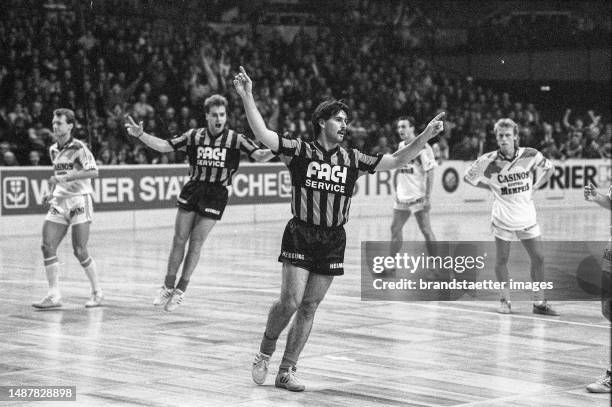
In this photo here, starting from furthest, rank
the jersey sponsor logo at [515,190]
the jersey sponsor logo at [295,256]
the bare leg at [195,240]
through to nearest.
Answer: the jersey sponsor logo at [515,190]
the bare leg at [195,240]
the jersey sponsor logo at [295,256]

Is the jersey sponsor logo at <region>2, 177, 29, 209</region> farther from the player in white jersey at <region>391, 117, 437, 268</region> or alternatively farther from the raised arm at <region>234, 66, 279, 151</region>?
the raised arm at <region>234, 66, 279, 151</region>

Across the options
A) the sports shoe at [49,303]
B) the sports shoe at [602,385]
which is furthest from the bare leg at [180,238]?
the sports shoe at [602,385]

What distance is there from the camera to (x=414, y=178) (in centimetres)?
1546

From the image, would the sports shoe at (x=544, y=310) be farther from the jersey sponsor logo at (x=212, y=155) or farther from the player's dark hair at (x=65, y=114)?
the player's dark hair at (x=65, y=114)

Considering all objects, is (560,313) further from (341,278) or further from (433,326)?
(341,278)

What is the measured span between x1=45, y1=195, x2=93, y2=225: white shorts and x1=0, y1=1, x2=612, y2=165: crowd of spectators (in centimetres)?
967

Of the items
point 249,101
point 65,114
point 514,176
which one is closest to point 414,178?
point 514,176

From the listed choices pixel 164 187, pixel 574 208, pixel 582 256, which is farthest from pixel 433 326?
pixel 574 208

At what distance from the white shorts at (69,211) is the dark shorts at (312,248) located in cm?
479

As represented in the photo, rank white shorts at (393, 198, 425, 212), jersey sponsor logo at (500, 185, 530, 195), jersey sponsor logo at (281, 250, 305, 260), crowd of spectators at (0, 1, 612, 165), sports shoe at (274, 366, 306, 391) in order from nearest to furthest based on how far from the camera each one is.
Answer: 1. jersey sponsor logo at (281, 250, 305, 260)
2. sports shoe at (274, 366, 306, 391)
3. jersey sponsor logo at (500, 185, 530, 195)
4. white shorts at (393, 198, 425, 212)
5. crowd of spectators at (0, 1, 612, 165)

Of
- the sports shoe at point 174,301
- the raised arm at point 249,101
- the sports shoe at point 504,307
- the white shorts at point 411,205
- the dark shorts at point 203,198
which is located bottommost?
the sports shoe at point 504,307

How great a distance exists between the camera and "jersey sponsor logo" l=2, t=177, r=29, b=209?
21.2m

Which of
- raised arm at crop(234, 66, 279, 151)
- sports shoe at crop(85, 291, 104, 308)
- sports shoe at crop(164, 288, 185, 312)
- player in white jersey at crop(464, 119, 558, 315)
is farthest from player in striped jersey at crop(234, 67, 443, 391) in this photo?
sports shoe at crop(85, 291, 104, 308)

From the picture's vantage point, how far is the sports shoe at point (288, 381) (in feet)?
26.1
